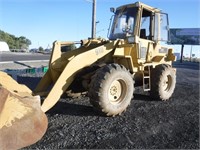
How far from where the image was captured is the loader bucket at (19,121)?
393cm

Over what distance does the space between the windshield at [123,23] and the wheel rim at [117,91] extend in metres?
1.55

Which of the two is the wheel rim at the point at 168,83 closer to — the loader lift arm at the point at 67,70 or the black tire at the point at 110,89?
the black tire at the point at 110,89

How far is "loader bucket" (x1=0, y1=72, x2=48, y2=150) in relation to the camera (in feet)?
12.9

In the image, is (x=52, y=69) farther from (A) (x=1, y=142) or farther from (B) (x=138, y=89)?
(B) (x=138, y=89)

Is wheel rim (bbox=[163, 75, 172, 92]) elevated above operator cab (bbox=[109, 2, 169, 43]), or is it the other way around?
operator cab (bbox=[109, 2, 169, 43])

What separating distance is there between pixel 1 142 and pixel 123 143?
1.83 m

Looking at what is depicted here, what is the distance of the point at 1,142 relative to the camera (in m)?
3.81

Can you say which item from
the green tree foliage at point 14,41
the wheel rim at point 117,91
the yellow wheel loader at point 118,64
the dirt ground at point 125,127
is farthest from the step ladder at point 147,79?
the green tree foliage at point 14,41

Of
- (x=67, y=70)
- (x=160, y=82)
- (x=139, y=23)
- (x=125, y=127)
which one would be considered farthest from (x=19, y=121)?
(x=160, y=82)

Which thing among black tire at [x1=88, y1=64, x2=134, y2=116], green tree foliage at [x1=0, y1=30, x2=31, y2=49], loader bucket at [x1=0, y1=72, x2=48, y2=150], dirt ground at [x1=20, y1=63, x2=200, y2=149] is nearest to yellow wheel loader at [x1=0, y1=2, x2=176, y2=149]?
black tire at [x1=88, y1=64, x2=134, y2=116]

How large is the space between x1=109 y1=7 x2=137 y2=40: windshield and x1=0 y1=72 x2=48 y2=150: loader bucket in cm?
354

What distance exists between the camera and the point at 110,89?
589cm

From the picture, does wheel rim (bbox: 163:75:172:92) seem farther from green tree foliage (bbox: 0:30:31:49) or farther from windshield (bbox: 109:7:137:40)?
green tree foliage (bbox: 0:30:31:49)

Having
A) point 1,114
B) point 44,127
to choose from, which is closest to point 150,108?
point 44,127
